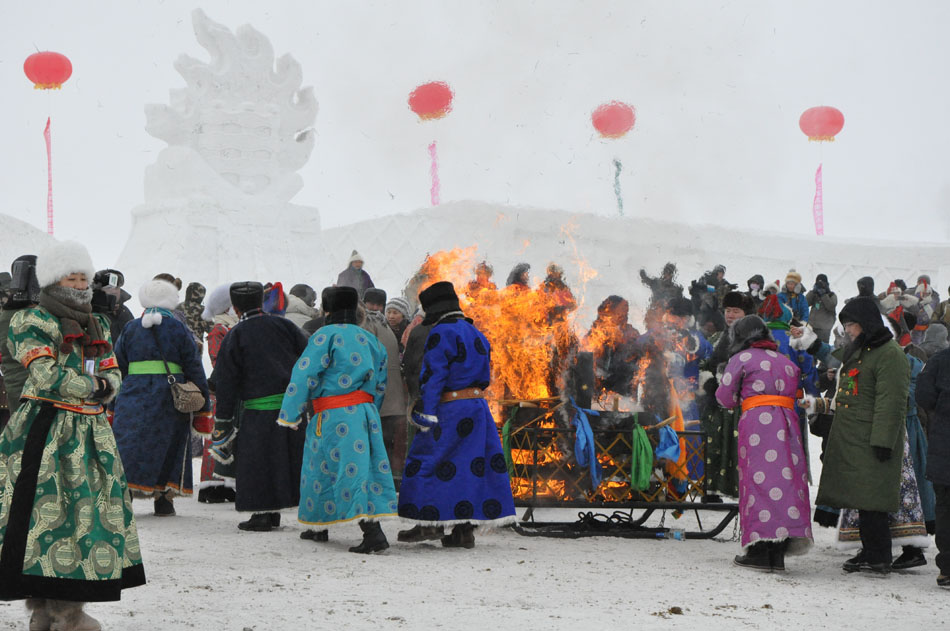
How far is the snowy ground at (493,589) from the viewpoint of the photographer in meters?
4.27

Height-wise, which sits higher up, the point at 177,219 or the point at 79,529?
the point at 177,219

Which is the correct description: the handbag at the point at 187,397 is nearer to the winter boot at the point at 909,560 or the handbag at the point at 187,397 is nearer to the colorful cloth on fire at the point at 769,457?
the colorful cloth on fire at the point at 769,457

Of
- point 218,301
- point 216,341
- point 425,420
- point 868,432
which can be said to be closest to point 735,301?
point 868,432

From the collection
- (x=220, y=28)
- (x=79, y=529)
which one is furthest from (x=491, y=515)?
(x=220, y=28)

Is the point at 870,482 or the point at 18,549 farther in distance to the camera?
the point at 870,482

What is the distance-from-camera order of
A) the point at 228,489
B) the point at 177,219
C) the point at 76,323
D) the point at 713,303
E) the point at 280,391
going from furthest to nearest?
1. the point at 177,219
2. the point at 713,303
3. the point at 228,489
4. the point at 280,391
5. the point at 76,323

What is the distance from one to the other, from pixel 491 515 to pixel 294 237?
65.4 feet

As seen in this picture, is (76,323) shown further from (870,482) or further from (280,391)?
(870,482)

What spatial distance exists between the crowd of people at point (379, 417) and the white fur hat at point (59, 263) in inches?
0.4

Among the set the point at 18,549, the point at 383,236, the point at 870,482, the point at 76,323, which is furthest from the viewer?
the point at 383,236

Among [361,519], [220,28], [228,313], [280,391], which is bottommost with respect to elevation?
[361,519]

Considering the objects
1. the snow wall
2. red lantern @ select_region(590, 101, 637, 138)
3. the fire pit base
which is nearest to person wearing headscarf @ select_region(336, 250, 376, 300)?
the fire pit base

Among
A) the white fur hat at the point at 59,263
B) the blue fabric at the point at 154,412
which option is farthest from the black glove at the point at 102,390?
the blue fabric at the point at 154,412

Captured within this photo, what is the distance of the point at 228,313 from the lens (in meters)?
8.68
